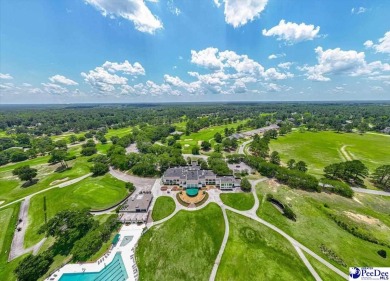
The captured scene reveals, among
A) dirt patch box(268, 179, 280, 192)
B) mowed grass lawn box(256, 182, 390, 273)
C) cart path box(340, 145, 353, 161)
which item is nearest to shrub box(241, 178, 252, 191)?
mowed grass lawn box(256, 182, 390, 273)

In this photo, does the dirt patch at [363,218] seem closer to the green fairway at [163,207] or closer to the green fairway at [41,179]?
the green fairway at [163,207]

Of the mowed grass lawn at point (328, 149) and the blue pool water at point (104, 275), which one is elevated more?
the blue pool water at point (104, 275)

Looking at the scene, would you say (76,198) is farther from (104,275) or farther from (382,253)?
(382,253)

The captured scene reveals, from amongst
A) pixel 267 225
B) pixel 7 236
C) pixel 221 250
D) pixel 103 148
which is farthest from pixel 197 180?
pixel 103 148

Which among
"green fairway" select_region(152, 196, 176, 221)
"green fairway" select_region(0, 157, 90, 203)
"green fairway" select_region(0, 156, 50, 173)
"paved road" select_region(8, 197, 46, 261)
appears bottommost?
"green fairway" select_region(0, 156, 50, 173)

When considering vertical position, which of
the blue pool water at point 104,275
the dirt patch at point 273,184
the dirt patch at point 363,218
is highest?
the blue pool water at point 104,275

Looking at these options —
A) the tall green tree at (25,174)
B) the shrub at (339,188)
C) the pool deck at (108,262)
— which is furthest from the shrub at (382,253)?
the tall green tree at (25,174)

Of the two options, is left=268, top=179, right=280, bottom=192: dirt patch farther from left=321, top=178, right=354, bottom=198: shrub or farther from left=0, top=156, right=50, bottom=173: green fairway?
left=0, top=156, right=50, bottom=173: green fairway
